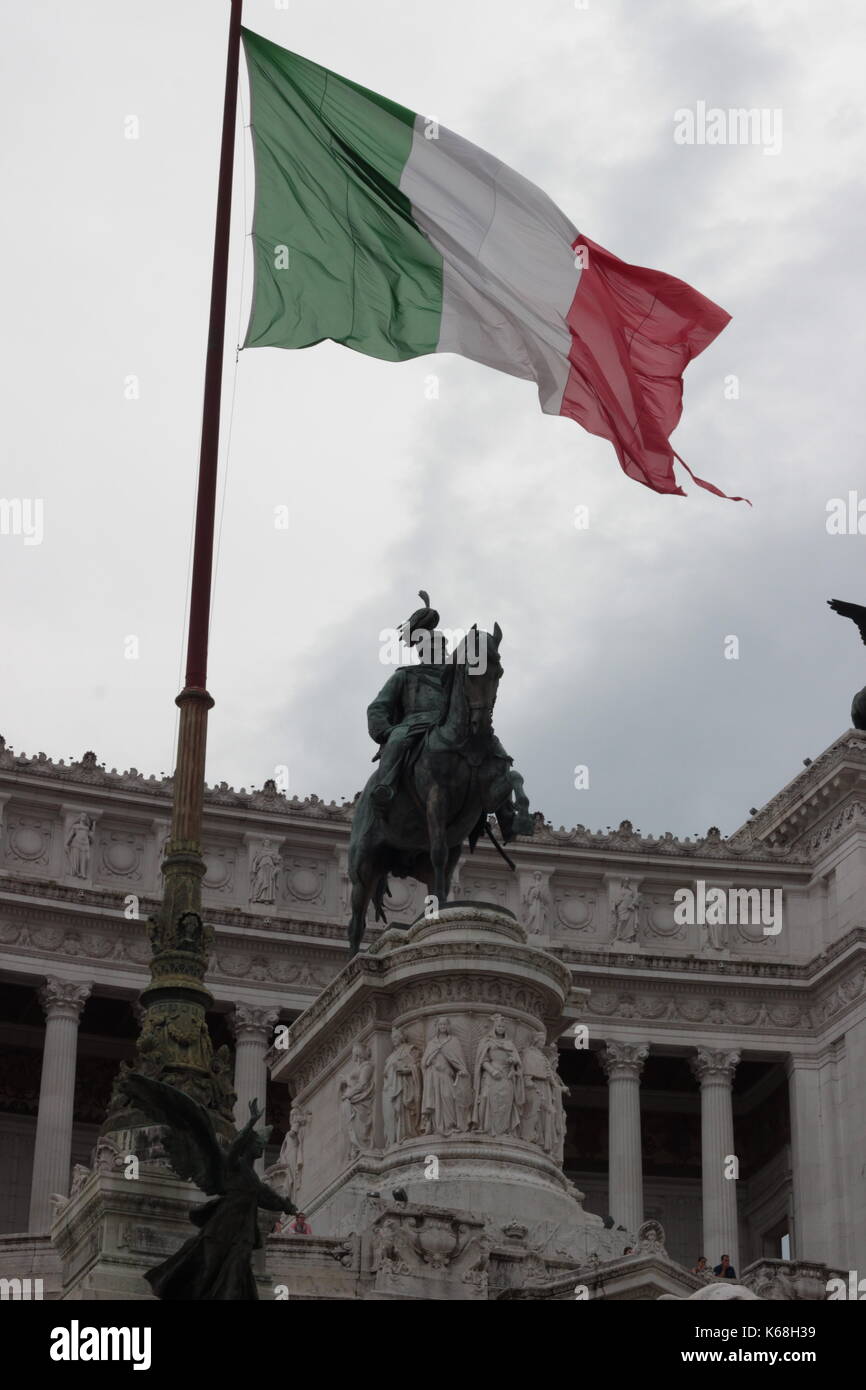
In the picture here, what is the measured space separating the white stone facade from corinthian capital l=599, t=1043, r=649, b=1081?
0.09 m

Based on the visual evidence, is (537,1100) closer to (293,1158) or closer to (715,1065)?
(293,1158)

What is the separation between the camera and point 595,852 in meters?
71.6

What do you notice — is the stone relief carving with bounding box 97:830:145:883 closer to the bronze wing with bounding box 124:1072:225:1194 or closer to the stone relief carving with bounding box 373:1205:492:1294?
the stone relief carving with bounding box 373:1205:492:1294

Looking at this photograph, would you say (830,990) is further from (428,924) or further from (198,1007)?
(198,1007)

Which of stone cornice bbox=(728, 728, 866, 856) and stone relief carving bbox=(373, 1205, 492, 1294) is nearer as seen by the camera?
stone relief carving bbox=(373, 1205, 492, 1294)

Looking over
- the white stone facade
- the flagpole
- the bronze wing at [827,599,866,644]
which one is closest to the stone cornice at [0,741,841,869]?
A: the white stone facade

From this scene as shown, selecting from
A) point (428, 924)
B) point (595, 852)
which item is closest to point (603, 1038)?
point (595, 852)

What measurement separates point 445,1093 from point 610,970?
39.3 meters

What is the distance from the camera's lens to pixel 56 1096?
2425 inches

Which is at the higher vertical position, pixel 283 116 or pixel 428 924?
pixel 283 116

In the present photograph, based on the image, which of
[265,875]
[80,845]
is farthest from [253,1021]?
[80,845]

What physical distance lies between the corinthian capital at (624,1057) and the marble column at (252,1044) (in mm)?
9932

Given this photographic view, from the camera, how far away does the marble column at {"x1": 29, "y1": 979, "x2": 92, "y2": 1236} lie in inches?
2345
